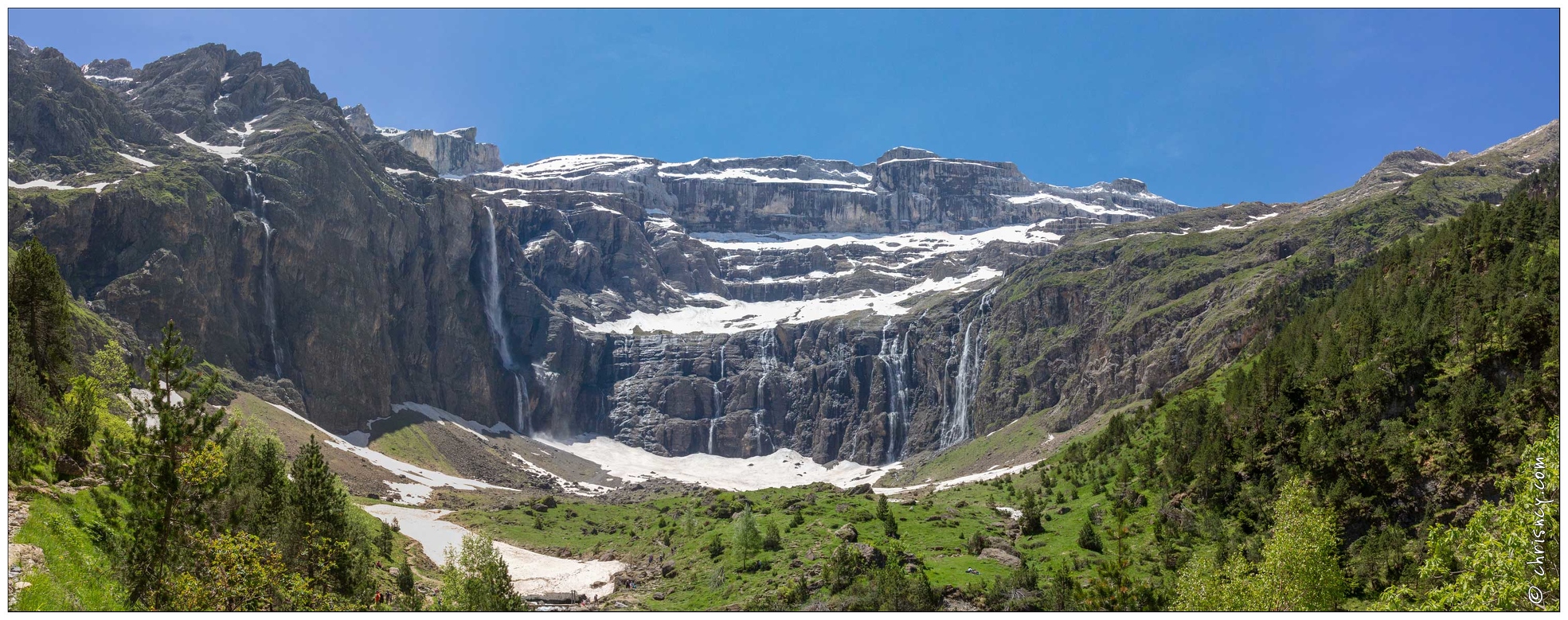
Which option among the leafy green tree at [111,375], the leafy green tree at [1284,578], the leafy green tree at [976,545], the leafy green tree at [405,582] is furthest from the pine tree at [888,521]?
the leafy green tree at [111,375]

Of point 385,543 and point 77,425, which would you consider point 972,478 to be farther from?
point 77,425

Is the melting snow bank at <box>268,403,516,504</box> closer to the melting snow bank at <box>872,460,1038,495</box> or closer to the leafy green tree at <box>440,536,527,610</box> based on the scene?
the melting snow bank at <box>872,460,1038,495</box>

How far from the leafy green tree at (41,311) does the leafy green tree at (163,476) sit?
27392 millimetres

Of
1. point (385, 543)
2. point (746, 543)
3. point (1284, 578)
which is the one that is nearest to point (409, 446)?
point (385, 543)

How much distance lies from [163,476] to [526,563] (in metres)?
65.5

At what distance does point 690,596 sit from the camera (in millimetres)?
59594

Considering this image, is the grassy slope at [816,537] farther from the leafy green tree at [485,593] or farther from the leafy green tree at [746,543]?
the leafy green tree at [485,593]

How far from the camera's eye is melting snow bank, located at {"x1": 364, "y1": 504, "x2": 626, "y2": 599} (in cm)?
7425

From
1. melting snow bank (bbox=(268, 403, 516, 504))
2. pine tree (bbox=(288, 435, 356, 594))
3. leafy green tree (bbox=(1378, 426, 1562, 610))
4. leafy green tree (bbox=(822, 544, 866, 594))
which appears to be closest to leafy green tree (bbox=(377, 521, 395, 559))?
pine tree (bbox=(288, 435, 356, 594))

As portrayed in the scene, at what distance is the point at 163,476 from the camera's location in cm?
2762

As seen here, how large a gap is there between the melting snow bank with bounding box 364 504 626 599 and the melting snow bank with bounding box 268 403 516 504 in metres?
37.3

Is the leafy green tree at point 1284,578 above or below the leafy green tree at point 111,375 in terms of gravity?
below

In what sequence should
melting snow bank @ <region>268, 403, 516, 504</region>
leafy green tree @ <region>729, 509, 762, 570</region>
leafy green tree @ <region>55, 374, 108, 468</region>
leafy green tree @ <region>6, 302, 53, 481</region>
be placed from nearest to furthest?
leafy green tree @ <region>6, 302, 53, 481</region> < leafy green tree @ <region>55, 374, 108, 468</region> < leafy green tree @ <region>729, 509, 762, 570</region> < melting snow bank @ <region>268, 403, 516, 504</region>

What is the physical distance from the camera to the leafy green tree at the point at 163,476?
27.4 meters
